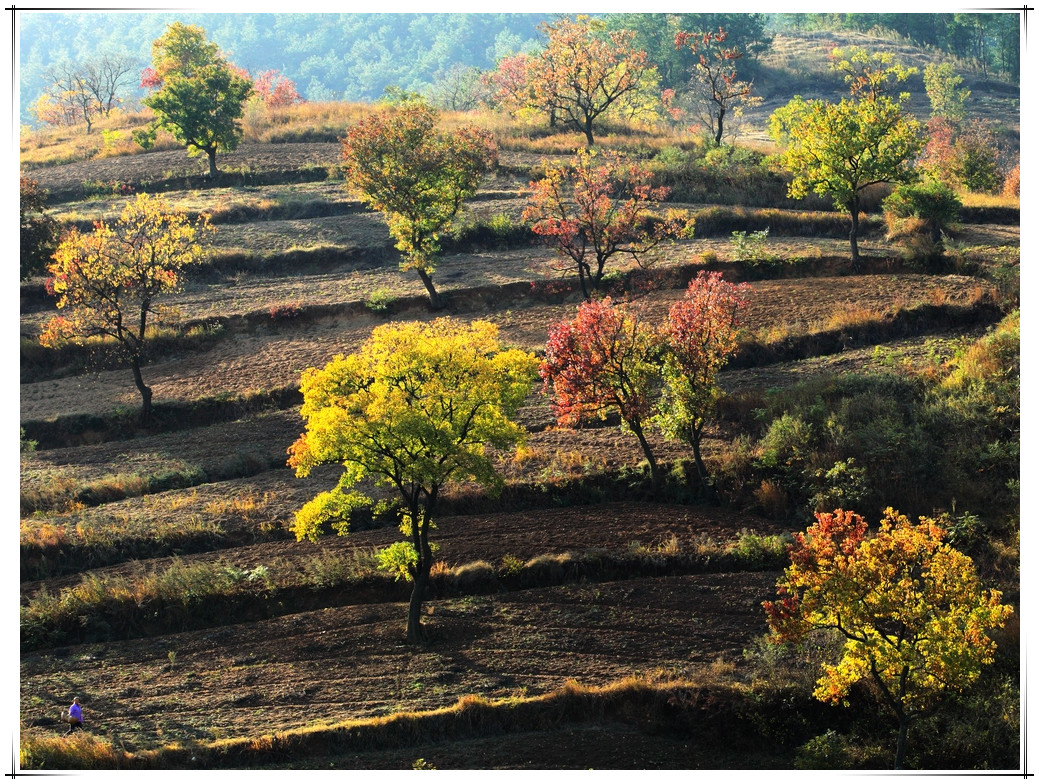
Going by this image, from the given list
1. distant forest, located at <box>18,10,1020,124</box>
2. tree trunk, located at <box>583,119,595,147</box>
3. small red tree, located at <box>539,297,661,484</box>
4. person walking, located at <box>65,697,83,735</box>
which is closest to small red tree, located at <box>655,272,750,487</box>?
small red tree, located at <box>539,297,661,484</box>

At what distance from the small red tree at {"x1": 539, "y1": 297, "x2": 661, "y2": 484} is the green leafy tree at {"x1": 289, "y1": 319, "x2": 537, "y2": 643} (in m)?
4.50

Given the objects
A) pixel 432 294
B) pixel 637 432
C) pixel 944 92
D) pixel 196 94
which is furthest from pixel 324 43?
pixel 637 432

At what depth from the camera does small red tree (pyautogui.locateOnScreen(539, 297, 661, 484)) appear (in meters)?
31.5

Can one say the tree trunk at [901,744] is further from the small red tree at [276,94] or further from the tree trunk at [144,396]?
the small red tree at [276,94]

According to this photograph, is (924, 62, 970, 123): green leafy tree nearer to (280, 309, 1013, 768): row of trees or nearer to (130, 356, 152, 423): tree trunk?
(280, 309, 1013, 768): row of trees

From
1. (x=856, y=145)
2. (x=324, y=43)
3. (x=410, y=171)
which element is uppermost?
(x=324, y=43)

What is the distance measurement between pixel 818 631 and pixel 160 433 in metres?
27.6

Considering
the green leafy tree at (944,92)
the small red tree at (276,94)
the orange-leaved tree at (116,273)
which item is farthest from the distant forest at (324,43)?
the orange-leaved tree at (116,273)

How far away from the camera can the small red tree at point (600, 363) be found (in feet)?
103

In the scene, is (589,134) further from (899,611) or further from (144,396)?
(899,611)

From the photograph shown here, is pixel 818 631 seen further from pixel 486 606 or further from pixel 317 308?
pixel 317 308

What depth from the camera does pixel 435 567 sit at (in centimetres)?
2995

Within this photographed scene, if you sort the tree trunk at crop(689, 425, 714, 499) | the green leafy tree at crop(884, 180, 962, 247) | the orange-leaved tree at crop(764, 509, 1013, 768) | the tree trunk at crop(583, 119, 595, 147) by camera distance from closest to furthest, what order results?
the orange-leaved tree at crop(764, 509, 1013, 768)
the tree trunk at crop(689, 425, 714, 499)
the green leafy tree at crop(884, 180, 962, 247)
the tree trunk at crop(583, 119, 595, 147)

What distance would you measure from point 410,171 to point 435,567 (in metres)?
22.3
